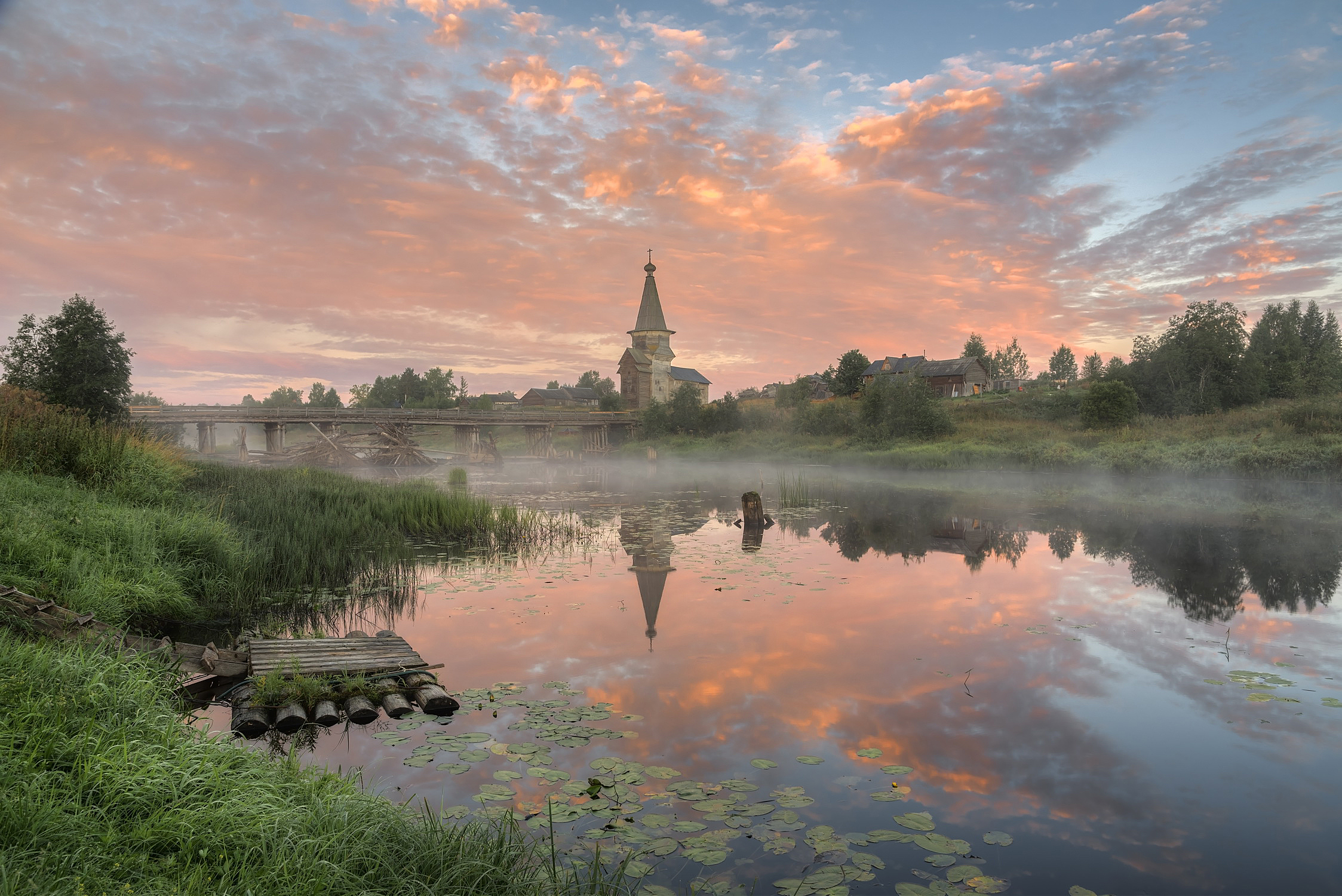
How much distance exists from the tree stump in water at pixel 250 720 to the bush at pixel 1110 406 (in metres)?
42.5

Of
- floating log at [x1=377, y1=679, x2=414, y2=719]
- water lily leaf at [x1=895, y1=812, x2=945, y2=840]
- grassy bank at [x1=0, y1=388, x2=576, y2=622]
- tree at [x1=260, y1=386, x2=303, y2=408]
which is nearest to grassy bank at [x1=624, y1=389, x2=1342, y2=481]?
grassy bank at [x1=0, y1=388, x2=576, y2=622]

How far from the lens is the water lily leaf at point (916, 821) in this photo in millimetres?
4707

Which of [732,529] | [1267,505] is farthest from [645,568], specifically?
[1267,505]

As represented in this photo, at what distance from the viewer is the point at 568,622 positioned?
32.0 ft

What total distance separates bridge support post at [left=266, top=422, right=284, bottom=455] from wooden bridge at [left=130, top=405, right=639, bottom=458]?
0.14 feet

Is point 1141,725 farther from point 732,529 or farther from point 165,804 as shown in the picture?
point 732,529

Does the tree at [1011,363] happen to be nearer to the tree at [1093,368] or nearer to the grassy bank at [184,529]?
the tree at [1093,368]

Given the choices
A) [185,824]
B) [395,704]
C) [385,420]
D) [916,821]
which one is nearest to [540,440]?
[385,420]

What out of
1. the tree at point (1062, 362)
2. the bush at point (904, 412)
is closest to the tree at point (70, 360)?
the bush at point (904, 412)

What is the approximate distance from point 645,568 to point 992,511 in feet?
46.3

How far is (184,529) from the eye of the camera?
10.3 metres

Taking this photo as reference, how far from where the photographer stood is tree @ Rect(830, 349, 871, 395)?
70312 millimetres

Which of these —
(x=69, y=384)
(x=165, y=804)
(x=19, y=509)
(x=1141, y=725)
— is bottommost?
(x=1141, y=725)

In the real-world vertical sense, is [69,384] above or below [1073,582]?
above
